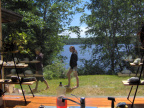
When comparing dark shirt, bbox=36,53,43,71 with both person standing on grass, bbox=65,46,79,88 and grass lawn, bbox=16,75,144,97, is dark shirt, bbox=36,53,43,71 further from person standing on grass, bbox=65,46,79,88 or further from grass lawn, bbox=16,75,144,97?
person standing on grass, bbox=65,46,79,88

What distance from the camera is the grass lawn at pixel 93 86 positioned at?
338 centimetres

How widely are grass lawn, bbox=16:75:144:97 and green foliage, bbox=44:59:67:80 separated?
10 cm

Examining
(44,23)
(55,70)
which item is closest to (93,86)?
(55,70)

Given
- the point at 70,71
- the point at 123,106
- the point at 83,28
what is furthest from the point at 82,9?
the point at 123,106

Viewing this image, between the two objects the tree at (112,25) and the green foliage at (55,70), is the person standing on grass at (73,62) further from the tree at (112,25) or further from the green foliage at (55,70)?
the tree at (112,25)

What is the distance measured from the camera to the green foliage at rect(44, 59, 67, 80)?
342 centimetres

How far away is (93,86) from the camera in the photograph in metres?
3.50

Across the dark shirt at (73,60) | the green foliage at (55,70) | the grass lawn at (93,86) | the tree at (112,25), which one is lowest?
the grass lawn at (93,86)

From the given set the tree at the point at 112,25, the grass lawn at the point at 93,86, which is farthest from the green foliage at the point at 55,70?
the tree at the point at 112,25

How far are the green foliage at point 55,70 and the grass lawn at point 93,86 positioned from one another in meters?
0.10

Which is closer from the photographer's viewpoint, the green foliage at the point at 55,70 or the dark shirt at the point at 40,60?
the green foliage at the point at 55,70

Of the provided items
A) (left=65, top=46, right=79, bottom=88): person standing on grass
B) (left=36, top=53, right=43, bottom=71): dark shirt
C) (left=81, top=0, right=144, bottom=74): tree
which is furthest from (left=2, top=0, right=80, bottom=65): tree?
(left=81, top=0, right=144, bottom=74): tree

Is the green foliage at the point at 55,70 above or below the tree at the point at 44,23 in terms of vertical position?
below

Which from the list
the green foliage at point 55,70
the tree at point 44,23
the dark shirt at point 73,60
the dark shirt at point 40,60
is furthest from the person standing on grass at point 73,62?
the dark shirt at point 40,60
